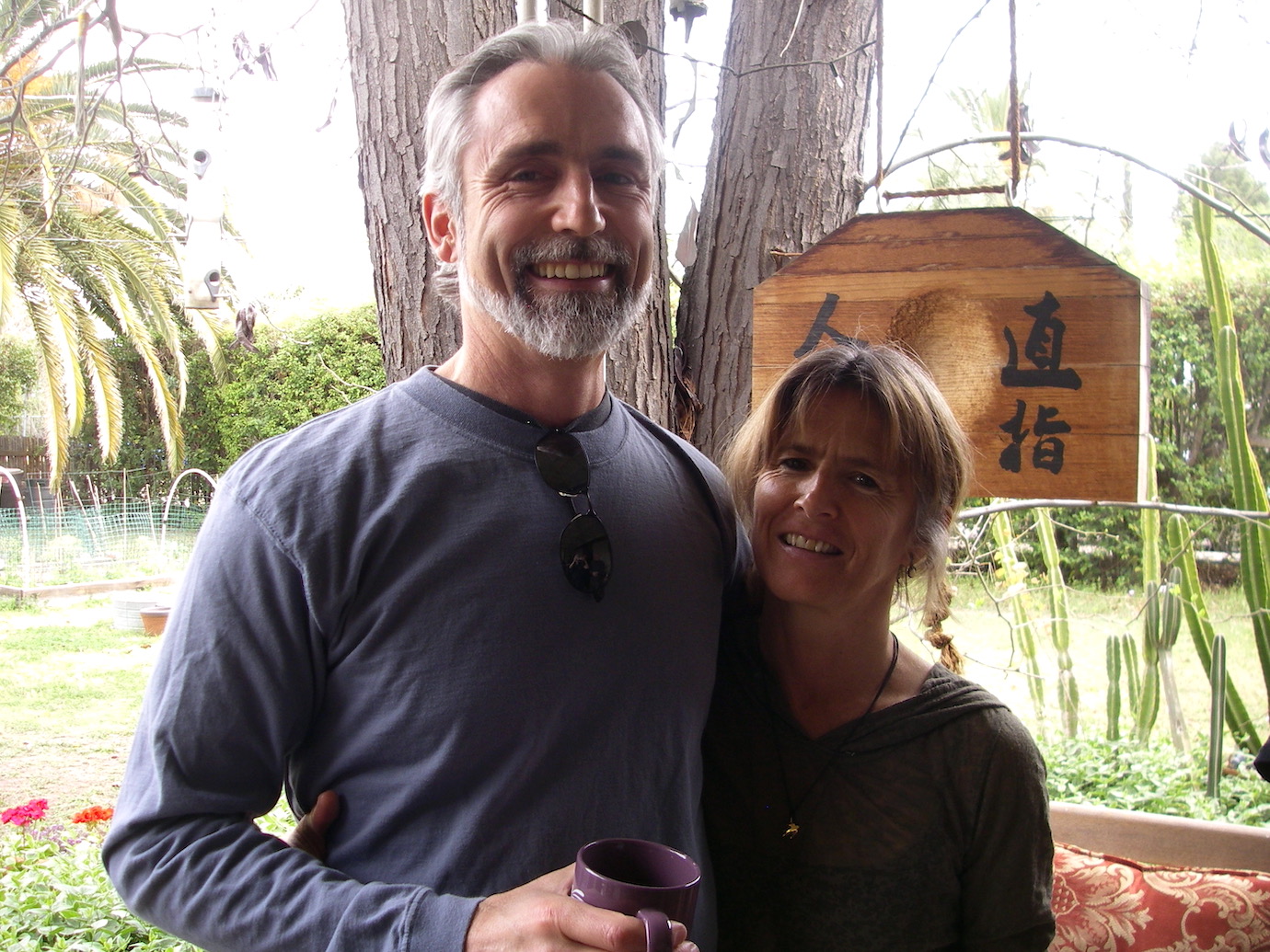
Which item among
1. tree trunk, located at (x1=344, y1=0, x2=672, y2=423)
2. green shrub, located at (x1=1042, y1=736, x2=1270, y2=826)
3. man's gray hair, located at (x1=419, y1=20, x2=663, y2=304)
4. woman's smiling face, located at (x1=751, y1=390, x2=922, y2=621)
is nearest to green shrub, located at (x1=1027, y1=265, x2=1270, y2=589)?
green shrub, located at (x1=1042, y1=736, x2=1270, y2=826)

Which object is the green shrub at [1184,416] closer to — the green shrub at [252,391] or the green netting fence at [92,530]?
the green shrub at [252,391]

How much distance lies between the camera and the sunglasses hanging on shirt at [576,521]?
3.65 ft

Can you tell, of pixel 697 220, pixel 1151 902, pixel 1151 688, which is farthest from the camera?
pixel 1151 688

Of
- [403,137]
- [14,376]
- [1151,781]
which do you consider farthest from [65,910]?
[14,376]

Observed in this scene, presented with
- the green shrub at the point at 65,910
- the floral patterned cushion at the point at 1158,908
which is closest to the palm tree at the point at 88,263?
the green shrub at the point at 65,910

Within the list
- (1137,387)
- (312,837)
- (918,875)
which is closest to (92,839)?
(312,837)

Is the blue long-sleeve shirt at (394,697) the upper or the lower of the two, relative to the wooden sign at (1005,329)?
lower

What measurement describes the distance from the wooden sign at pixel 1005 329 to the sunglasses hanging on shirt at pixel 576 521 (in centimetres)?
49

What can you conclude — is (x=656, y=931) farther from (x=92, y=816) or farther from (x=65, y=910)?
(x=92, y=816)

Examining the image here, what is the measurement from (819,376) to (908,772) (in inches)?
20.7

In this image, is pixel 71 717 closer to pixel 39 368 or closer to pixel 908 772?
pixel 39 368

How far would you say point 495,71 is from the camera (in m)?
1.27

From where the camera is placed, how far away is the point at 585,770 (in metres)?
1.07

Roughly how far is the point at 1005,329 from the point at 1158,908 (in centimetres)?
124
